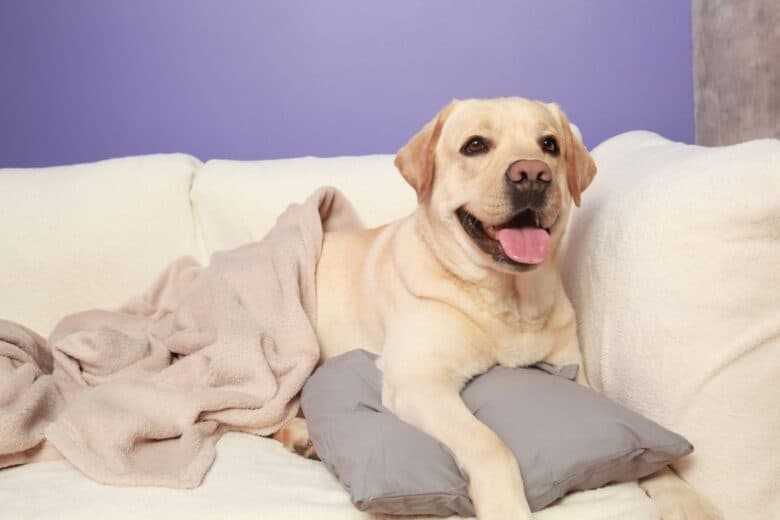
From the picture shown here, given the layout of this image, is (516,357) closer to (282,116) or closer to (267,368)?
(267,368)

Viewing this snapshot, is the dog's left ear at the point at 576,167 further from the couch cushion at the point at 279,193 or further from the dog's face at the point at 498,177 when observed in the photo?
the couch cushion at the point at 279,193

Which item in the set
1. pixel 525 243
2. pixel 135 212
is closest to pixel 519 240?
pixel 525 243

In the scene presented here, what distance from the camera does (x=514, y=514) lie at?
1.28 metres

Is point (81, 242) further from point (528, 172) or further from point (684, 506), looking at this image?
point (684, 506)

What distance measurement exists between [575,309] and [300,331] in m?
0.76

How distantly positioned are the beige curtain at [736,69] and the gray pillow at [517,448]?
50.8 inches

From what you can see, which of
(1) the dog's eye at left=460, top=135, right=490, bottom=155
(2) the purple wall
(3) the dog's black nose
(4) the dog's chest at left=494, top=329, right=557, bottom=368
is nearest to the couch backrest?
(2) the purple wall

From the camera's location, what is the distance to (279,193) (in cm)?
259

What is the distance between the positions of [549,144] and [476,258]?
0.35 meters

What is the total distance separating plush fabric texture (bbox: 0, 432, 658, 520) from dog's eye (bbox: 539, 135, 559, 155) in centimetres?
84

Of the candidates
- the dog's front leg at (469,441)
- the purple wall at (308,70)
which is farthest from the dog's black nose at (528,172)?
the purple wall at (308,70)

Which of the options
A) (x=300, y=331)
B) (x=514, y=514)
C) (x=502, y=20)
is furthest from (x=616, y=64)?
(x=514, y=514)

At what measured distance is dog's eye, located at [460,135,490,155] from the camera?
1.84 meters

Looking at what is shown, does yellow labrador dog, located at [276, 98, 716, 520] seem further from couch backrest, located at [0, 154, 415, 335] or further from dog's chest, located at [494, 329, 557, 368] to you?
couch backrest, located at [0, 154, 415, 335]
